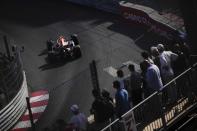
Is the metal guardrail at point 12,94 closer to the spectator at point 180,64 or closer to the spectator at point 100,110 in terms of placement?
the spectator at point 100,110

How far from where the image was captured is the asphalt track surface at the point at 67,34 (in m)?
21.1

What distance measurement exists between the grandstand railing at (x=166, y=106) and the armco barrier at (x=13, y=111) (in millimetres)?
5727

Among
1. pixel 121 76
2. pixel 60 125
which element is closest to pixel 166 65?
pixel 121 76

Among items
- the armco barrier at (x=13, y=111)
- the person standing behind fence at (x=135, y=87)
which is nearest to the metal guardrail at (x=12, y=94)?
the armco barrier at (x=13, y=111)

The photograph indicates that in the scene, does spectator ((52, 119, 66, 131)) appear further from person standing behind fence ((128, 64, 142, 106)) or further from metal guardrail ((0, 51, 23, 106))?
metal guardrail ((0, 51, 23, 106))

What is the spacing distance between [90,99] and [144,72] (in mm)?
4427

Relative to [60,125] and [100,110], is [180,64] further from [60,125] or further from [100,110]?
[60,125]

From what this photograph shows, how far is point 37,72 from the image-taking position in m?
23.9

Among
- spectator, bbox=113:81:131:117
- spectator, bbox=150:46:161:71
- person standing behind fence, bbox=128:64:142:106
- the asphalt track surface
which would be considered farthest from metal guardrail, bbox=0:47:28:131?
spectator, bbox=150:46:161:71

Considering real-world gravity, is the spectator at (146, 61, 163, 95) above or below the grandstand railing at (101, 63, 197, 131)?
above

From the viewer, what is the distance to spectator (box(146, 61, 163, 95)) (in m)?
15.5

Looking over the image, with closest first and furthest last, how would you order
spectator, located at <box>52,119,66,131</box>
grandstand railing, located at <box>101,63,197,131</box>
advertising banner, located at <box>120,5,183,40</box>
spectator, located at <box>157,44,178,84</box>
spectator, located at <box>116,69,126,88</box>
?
grandstand railing, located at <box>101,63,197,131</box> → spectator, located at <box>116,69,126,88</box> → spectator, located at <box>52,119,66,131</box> → spectator, located at <box>157,44,178,84</box> → advertising banner, located at <box>120,5,183,40</box>

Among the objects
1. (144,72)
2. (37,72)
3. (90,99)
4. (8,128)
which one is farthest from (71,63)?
(144,72)

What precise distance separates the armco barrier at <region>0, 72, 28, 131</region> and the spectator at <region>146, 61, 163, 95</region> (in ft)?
→ 18.3
